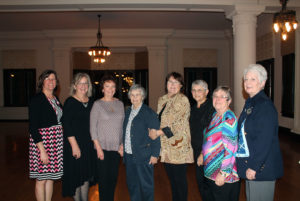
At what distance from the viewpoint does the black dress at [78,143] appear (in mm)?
2705

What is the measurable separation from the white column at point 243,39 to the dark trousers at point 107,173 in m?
3.93

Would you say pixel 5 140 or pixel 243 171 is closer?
pixel 243 171

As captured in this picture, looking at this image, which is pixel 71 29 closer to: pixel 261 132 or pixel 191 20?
pixel 191 20

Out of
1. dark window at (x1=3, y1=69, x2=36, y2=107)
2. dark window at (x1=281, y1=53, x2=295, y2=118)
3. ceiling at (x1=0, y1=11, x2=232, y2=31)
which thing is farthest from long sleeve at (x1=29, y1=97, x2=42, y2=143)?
dark window at (x1=3, y1=69, x2=36, y2=107)

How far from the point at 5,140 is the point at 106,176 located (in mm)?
6579

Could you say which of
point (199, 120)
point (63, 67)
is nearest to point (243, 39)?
point (199, 120)

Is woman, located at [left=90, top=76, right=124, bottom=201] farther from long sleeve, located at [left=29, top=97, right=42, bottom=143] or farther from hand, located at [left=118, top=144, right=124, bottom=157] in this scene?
long sleeve, located at [left=29, top=97, right=42, bottom=143]

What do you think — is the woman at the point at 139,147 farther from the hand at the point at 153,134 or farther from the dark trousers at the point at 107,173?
the dark trousers at the point at 107,173

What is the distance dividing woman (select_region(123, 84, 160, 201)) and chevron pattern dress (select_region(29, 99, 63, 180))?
0.72 m

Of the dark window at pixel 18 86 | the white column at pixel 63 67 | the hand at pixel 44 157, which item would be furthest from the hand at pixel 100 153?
the dark window at pixel 18 86

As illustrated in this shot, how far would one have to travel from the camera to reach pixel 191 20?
9.79 metres

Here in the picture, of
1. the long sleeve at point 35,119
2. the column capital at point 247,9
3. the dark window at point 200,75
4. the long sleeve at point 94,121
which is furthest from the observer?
the dark window at point 200,75

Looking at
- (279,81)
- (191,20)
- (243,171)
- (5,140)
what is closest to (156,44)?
(191,20)

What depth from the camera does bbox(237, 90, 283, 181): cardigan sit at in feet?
6.17
